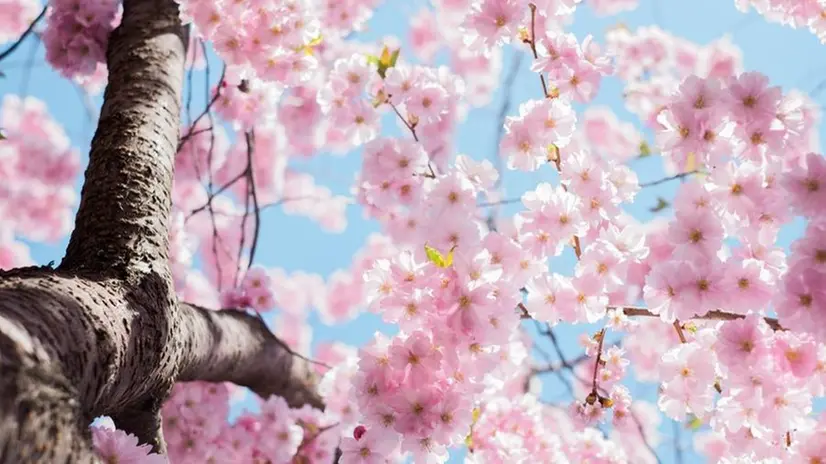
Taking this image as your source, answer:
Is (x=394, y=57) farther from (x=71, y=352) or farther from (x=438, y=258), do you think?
(x=71, y=352)

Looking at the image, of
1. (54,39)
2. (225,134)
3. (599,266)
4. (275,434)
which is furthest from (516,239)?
(225,134)

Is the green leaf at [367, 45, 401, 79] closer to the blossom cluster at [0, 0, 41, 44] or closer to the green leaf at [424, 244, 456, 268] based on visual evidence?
the green leaf at [424, 244, 456, 268]

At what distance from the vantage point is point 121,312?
120cm

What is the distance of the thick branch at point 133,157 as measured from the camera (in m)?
1.39

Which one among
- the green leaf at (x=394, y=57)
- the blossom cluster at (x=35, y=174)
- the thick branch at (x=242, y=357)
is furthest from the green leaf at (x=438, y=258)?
the blossom cluster at (x=35, y=174)

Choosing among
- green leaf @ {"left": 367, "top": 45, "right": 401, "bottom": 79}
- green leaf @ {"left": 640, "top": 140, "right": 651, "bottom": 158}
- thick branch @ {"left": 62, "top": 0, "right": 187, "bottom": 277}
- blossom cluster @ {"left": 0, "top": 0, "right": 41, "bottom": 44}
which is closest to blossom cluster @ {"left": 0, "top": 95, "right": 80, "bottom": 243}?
blossom cluster @ {"left": 0, "top": 0, "right": 41, "bottom": 44}

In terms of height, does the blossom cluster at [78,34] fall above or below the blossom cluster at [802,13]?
below

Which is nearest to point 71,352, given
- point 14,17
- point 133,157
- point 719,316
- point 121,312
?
point 121,312

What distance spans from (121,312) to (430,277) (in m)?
0.79

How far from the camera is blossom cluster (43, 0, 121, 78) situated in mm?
2168

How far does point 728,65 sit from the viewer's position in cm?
461

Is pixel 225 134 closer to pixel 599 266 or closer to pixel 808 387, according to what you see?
pixel 599 266

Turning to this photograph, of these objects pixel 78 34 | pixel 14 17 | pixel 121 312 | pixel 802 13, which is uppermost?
pixel 14 17

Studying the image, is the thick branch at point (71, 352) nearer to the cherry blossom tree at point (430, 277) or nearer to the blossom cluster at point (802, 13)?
the cherry blossom tree at point (430, 277)
